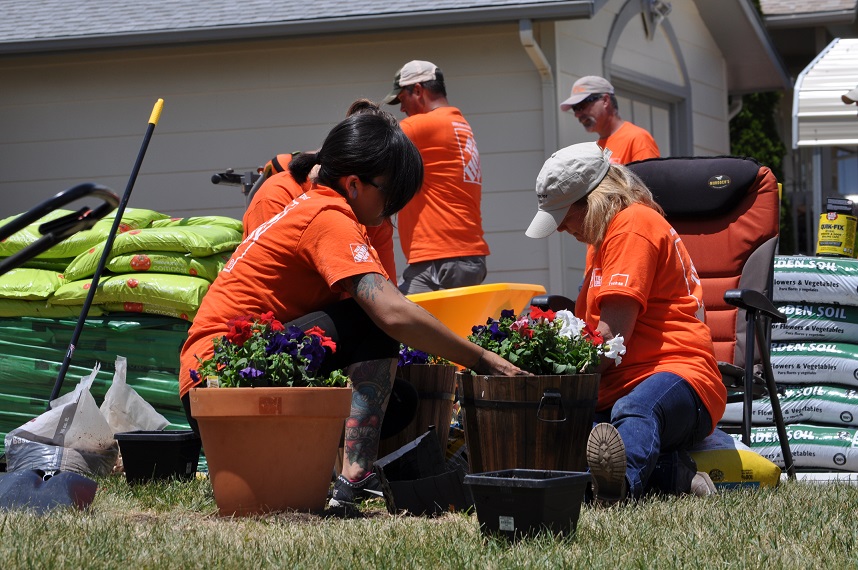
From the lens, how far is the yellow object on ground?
504 cm

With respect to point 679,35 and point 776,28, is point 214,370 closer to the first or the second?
point 679,35

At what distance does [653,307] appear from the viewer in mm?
3996

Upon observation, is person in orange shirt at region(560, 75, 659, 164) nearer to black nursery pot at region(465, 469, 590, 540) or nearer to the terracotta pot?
the terracotta pot

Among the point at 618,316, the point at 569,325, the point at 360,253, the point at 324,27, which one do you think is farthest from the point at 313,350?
the point at 324,27

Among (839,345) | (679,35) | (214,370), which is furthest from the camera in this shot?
(679,35)

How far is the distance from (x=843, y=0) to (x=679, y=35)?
148 inches

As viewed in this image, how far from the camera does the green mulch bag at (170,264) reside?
5711mm

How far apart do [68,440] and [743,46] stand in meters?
7.92

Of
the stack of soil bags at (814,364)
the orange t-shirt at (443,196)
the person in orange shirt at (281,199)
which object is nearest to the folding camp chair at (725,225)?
the stack of soil bags at (814,364)

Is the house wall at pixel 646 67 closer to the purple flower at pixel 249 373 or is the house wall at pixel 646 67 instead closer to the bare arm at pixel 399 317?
the bare arm at pixel 399 317

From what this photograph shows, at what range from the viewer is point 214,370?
349 cm

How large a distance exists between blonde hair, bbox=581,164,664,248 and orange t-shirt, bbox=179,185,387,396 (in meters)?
0.80

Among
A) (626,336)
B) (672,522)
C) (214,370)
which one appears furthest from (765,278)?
(214,370)

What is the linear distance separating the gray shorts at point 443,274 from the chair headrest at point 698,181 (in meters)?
1.18
